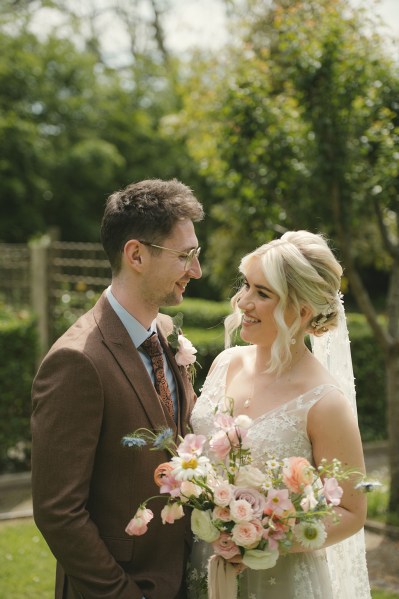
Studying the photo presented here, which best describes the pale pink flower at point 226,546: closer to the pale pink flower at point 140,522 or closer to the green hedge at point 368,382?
the pale pink flower at point 140,522

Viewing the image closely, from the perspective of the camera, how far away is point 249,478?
2332 mm

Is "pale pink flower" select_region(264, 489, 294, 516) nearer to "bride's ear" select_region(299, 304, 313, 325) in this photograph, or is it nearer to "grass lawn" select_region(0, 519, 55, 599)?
"bride's ear" select_region(299, 304, 313, 325)

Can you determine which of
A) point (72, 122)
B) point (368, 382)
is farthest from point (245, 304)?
point (72, 122)

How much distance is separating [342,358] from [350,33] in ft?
12.3

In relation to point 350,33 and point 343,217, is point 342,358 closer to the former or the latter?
point 343,217

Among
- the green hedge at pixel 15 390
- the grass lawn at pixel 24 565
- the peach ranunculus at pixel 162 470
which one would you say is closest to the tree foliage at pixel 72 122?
the green hedge at pixel 15 390

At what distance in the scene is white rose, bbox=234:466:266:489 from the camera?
2323 millimetres

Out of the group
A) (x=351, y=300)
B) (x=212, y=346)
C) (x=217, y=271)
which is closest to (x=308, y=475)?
(x=212, y=346)

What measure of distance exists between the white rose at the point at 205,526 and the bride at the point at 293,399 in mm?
260

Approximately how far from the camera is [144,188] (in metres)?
2.77

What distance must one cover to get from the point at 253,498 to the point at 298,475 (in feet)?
0.55

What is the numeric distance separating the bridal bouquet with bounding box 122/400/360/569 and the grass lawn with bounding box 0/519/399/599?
10.2ft

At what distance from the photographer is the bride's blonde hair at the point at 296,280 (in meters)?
2.90

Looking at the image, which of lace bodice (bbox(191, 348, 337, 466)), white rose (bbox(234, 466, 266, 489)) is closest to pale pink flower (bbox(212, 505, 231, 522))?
white rose (bbox(234, 466, 266, 489))
